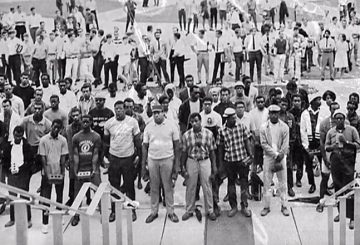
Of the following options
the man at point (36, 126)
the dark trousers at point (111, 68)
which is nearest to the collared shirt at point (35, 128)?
the man at point (36, 126)

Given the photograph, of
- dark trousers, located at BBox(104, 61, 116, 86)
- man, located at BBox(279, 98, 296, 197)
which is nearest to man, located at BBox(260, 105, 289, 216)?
man, located at BBox(279, 98, 296, 197)

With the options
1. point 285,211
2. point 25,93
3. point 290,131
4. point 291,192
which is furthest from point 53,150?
point 25,93

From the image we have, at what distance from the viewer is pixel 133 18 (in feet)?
82.3

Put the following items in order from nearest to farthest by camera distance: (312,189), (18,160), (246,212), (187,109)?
(18,160) → (246,212) → (312,189) → (187,109)

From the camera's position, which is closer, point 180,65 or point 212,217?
point 212,217

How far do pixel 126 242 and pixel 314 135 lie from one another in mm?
3671

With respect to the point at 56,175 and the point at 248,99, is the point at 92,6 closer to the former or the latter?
the point at 248,99

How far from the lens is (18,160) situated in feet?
35.1

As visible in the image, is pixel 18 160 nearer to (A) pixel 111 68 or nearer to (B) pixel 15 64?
(A) pixel 111 68

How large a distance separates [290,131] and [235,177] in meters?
1.31

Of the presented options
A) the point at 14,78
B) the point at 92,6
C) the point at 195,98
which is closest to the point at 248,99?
the point at 195,98

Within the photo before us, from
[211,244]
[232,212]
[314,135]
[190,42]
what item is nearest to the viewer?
[211,244]

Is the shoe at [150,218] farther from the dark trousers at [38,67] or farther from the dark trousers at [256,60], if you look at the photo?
the dark trousers at [38,67]

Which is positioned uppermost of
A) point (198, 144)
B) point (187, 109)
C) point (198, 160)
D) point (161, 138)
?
point (187, 109)
